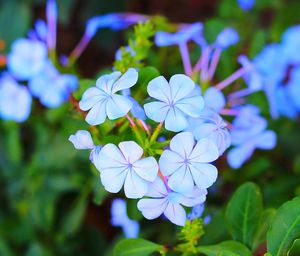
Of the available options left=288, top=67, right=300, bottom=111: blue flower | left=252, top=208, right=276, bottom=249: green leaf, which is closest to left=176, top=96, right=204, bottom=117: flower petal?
left=252, top=208, right=276, bottom=249: green leaf

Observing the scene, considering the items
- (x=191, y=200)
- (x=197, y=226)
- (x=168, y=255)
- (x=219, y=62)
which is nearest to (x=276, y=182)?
(x=219, y=62)

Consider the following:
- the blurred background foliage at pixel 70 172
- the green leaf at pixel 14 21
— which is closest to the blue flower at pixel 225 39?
the blurred background foliage at pixel 70 172

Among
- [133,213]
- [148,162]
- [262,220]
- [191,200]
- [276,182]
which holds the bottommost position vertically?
[276,182]

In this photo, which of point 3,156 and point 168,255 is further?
point 3,156

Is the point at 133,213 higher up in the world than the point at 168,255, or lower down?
higher up

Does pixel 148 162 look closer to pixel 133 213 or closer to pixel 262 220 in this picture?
pixel 133 213

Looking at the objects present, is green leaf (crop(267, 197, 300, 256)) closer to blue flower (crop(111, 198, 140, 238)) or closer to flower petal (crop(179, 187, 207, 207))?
flower petal (crop(179, 187, 207, 207))

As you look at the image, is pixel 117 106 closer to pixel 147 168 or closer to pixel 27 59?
pixel 147 168

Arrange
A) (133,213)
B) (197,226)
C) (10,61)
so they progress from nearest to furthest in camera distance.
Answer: (197,226)
(133,213)
(10,61)
